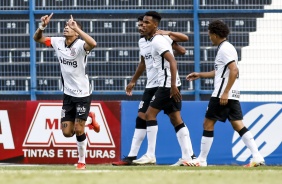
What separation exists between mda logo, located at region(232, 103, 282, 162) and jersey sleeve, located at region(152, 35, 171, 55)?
3101mm

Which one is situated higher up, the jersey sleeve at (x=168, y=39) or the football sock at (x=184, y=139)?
the jersey sleeve at (x=168, y=39)

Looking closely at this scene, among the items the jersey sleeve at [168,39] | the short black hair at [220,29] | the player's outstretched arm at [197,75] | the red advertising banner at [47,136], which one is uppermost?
the short black hair at [220,29]

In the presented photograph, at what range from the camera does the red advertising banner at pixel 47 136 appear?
59.4ft

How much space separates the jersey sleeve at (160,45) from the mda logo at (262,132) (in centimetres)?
310

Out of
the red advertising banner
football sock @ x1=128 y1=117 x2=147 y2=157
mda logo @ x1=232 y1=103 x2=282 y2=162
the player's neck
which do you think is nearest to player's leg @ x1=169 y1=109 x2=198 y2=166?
football sock @ x1=128 y1=117 x2=147 y2=157

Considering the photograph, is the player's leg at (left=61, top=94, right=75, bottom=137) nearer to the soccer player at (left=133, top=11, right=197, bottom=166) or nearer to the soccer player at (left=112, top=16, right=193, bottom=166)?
the soccer player at (left=112, top=16, right=193, bottom=166)

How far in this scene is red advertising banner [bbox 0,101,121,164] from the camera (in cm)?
1811

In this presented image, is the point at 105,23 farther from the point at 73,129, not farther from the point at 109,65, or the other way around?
the point at 73,129

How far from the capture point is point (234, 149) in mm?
17922

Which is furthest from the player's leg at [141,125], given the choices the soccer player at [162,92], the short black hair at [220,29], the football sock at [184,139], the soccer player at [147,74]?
the short black hair at [220,29]

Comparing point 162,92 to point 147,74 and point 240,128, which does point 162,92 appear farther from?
point 240,128

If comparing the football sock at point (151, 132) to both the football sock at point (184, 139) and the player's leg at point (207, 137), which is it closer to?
the football sock at point (184, 139)

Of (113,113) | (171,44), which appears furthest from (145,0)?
(171,44)

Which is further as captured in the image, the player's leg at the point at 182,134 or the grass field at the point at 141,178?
the player's leg at the point at 182,134
